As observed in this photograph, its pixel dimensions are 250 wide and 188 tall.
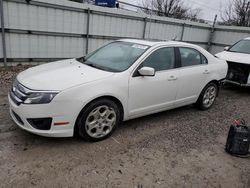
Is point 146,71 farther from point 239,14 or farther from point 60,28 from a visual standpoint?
point 239,14

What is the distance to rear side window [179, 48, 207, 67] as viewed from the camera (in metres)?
4.54

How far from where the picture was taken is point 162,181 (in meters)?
2.78

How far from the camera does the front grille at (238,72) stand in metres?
6.54

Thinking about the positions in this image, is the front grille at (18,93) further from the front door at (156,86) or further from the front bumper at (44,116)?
the front door at (156,86)

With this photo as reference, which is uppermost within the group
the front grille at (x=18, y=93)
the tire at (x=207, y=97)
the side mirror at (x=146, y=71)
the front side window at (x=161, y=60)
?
the front side window at (x=161, y=60)

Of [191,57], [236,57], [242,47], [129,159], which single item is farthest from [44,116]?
[242,47]

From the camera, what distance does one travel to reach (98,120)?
11.3 ft

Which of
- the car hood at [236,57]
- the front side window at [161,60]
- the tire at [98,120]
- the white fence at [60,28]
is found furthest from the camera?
the white fence at [60,28]

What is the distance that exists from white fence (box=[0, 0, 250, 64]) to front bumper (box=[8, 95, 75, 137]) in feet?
15.3

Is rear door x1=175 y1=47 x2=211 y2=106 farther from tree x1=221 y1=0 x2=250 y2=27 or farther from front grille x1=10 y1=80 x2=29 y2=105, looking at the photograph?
tree x1=221 y1=0 x2=250 y2=27

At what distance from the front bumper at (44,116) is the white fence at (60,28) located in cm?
465

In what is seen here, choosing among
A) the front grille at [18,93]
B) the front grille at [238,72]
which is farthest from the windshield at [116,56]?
the front grille at [238,72]

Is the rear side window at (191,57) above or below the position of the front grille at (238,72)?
above

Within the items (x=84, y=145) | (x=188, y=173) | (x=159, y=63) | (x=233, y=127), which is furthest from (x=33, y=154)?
(x=233, y=127)
